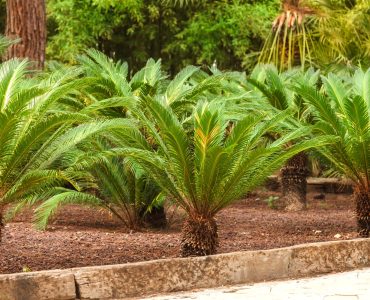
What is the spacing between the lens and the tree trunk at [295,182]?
14422 millimetres

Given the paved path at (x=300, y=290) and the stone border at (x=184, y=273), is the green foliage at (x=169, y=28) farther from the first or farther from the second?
the paved path at (x=300, y=290)

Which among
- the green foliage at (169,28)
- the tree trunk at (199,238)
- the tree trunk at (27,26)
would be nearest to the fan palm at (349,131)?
the tree trunk at (199,238)

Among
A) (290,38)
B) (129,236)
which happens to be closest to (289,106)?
(129,236)

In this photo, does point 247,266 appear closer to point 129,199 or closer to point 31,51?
point 129,199

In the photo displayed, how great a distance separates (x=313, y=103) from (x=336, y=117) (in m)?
0.28

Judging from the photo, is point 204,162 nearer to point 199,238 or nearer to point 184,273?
point 199,238

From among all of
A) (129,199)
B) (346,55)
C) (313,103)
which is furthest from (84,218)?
(346,55)

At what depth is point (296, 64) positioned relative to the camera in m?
20.3

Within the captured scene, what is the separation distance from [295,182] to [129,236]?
4344mm

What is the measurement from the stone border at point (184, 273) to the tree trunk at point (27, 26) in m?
6.93

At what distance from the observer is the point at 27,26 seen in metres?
14.8

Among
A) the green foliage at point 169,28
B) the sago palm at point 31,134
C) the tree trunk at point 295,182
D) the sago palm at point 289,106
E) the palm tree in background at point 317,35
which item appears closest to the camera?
the sago palm at point 31,134

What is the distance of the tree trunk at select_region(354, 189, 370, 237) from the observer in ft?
35.0

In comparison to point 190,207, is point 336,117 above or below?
above
